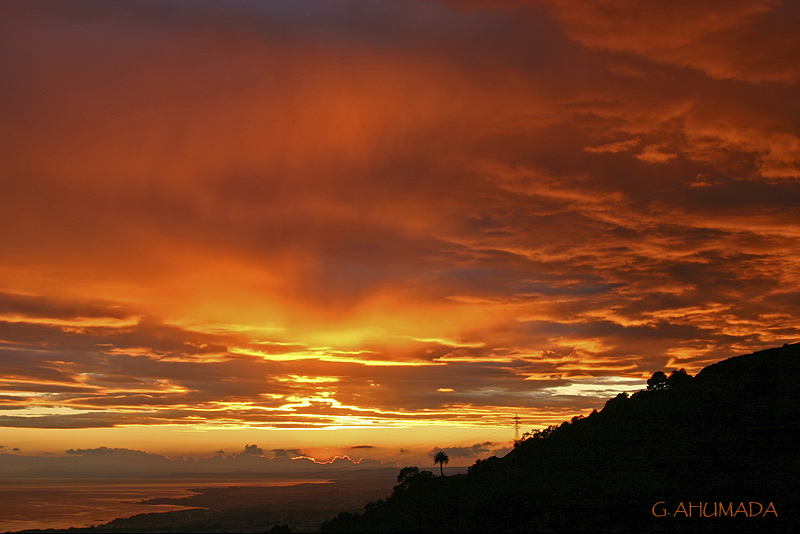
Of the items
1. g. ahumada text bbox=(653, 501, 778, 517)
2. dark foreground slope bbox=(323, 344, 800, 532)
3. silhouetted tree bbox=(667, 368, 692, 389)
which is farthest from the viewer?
silhouetted tree bbox=(667, 368, 692, 389)

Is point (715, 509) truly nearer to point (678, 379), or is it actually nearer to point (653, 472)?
point (653, 472)

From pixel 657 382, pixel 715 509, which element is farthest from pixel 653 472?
pixel 657 382

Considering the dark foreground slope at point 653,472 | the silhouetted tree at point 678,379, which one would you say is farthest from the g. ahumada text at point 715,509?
the silhouetted tree at point 678,379

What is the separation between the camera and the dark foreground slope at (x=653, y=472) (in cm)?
8650

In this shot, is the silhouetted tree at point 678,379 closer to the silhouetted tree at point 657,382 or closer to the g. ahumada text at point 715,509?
the silhouetted tree at point 657,382

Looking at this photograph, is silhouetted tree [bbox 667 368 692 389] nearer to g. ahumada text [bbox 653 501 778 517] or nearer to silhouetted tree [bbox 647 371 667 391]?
silhouetted tree [bbox 647 371 667 391]

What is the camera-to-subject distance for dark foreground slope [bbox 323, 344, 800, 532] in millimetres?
86500

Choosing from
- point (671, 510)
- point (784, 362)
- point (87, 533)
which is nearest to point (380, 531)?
point (671, 510)

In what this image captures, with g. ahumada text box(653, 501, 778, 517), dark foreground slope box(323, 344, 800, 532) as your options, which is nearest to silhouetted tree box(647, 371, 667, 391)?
dark foreground slope box(323, 344, 800, 532)

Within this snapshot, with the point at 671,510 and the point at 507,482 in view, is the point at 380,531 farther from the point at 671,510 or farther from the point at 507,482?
the point at 671,510

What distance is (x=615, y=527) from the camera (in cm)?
8362

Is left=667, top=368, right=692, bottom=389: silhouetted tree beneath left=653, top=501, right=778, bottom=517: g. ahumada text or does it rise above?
above

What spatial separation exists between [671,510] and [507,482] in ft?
150

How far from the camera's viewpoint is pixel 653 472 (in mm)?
110062
